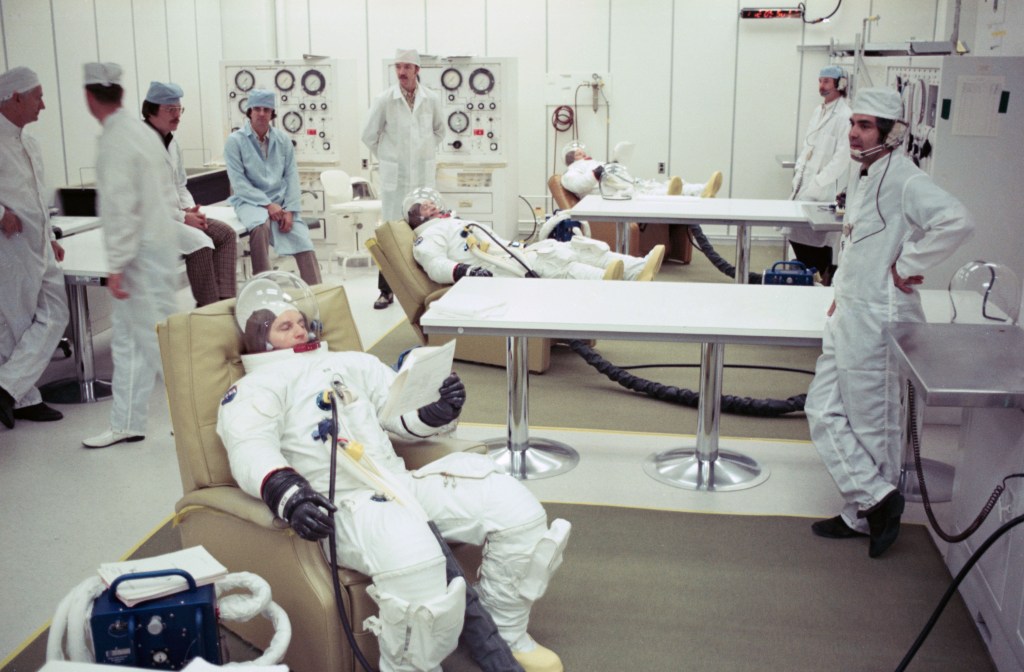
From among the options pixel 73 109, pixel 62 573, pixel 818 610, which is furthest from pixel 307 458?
pixel 73 109

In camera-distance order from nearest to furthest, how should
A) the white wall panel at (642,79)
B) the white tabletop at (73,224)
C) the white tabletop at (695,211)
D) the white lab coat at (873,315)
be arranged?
the white lab coat at (873,315) → the white tabletop at (73,224) → the white tabletop at (695,211) → the white wall panel at (642,79)

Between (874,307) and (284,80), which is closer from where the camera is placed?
(874,307)

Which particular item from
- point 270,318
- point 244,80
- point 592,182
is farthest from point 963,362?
point 244,80

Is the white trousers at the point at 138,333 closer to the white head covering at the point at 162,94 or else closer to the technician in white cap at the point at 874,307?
the white head covering at the point at 162,94

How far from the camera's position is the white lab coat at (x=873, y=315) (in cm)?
305

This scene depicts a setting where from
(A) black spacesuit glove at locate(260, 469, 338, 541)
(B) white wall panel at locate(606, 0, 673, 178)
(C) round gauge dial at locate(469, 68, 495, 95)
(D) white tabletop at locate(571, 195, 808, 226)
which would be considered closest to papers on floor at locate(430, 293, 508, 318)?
(A) black spacesuit glove at locate(260, 469, 338, 541)

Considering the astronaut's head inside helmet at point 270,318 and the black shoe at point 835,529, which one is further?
the black shoe at point 835,529

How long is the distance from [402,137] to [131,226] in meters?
3.35

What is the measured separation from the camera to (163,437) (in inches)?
173

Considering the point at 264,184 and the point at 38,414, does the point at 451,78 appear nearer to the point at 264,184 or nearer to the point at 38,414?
the point at 264,184

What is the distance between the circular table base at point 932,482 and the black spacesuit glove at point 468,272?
6.67ft

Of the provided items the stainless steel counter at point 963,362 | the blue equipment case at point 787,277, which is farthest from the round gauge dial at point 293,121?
the stainless steel counter at point 963,362

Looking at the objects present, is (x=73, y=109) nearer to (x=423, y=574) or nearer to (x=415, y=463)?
(x=415, y=463)

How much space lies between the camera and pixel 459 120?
8328mm
